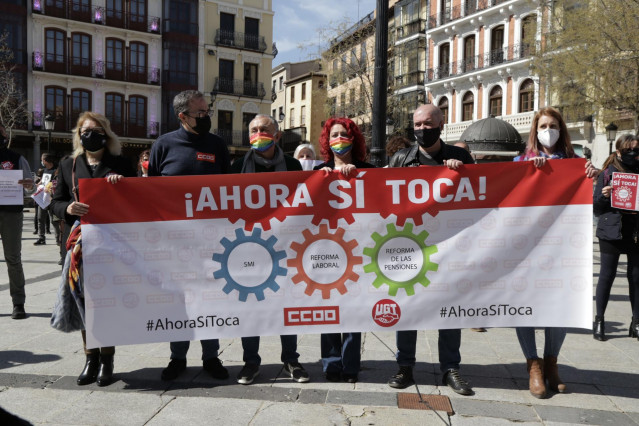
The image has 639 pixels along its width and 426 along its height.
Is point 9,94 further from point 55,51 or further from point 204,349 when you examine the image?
point 204,349

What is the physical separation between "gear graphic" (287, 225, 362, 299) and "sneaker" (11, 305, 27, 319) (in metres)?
3.74

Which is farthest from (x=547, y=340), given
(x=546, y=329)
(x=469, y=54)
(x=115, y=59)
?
(x=115, y=59)

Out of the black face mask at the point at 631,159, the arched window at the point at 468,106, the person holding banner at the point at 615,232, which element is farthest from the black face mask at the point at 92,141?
the arched window at the point at 468,106

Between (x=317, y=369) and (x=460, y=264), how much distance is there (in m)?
1.45

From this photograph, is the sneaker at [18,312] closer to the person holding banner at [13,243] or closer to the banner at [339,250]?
the person holding banner at [13,243]

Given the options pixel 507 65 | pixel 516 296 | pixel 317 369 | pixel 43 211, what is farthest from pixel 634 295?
pixel 507 65

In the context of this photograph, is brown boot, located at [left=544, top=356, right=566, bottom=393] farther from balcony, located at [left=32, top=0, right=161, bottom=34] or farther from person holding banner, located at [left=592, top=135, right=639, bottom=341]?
balcony, located at [left=32, top=0, right=161, bottom=34]

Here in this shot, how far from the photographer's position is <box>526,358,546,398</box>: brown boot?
4051 millimetres

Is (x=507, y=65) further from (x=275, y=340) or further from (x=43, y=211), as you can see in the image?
(x=275, y=340)

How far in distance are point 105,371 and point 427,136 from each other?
2.95 meters

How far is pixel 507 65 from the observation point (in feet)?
111

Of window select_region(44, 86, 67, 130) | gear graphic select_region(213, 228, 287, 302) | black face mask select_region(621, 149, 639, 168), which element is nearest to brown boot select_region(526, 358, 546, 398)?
gear graphic select_region(213, 228, 287, 302)

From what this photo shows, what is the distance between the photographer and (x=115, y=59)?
38.4 m

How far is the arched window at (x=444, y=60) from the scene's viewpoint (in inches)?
1554
